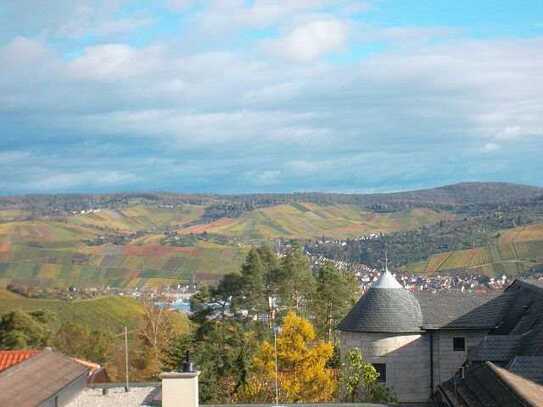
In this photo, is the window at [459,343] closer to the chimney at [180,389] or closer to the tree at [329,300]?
the tree at [329,300]

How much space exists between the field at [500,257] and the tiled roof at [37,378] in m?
100

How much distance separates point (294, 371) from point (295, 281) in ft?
74.4

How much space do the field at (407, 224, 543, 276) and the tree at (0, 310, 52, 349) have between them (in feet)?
251

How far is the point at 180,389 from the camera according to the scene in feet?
65.2

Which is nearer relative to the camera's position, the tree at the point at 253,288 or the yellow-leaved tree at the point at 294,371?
the yellow-leaved tree at the point at 294,371

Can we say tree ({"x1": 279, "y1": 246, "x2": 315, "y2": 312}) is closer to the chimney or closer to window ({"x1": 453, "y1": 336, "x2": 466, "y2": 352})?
window ({"x1": 453, "y1": 336, "x2": 466, "y2": 352})

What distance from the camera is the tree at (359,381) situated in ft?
113

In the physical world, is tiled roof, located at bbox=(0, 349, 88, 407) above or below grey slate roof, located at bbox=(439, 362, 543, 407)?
below

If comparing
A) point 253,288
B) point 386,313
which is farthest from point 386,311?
point 253,288

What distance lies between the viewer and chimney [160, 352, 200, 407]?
19766 millimetres

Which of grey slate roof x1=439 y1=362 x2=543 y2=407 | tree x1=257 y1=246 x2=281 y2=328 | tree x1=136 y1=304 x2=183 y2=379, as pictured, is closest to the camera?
grey slate roof x1=439 y1=362 x2=543 y2=407

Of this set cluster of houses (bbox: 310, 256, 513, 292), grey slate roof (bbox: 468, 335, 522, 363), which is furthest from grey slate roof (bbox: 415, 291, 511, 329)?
cluster of houses (bbox: 310, 256, 513, 292)

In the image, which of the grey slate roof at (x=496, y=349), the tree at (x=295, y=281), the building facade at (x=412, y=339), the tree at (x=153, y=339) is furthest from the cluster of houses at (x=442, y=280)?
the grey slate roof at (x=496, y=349)

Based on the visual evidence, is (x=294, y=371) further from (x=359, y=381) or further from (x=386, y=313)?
(x=386, y=313)
